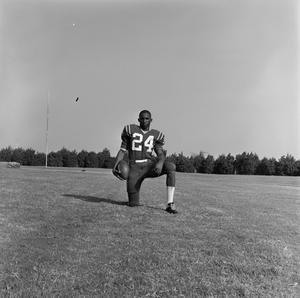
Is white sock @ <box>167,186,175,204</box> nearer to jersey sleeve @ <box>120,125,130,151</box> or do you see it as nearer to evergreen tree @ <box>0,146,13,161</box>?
jersey sleeve @ <box>120,125,130,151</box>

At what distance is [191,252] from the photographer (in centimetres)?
608

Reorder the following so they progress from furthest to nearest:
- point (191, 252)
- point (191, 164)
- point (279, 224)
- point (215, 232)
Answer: point (191, 164) < point (279, 224) < point (215, 232) < point (191, 252)

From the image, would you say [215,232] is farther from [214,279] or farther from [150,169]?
[150,169]

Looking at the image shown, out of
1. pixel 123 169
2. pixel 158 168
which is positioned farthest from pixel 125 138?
pixel 158 168

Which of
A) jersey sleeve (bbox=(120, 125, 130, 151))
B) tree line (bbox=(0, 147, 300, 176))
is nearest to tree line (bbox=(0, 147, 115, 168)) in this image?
tree line (bbox=(0, 147, 300, 176))

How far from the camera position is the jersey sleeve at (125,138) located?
34.7 feet

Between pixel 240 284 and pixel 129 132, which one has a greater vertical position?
pixel 129 132

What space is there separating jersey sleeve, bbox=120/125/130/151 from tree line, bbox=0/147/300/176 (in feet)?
182

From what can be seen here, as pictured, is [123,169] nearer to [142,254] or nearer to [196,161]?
[142,254]

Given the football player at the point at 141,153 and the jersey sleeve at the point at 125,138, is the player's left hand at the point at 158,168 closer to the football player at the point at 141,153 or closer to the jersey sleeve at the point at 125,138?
the football player at the point at 141,153

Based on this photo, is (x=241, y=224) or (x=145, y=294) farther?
(x=241, y=224)

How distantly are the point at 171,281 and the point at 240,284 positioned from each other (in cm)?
76

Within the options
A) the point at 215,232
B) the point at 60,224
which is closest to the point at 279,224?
the point at 215,232

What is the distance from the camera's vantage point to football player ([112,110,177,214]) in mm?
10352
